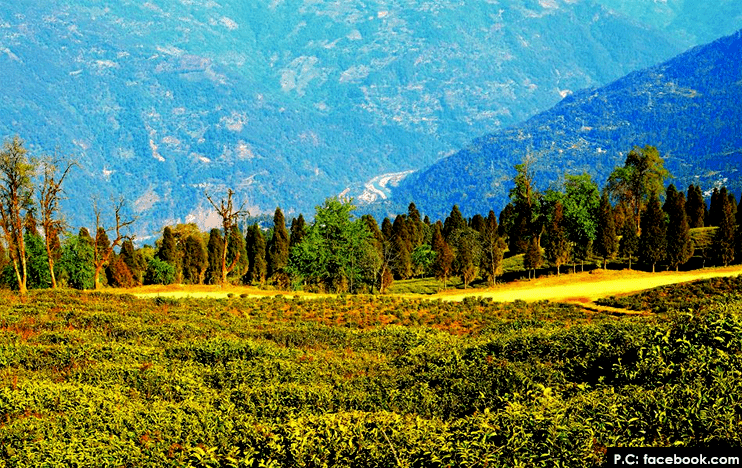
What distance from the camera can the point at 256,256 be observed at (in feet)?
310

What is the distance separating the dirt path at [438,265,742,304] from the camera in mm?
42406

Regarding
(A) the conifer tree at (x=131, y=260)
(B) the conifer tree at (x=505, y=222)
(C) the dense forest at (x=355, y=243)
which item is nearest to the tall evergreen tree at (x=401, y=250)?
(C) the dense forest at (x=355, y=243)

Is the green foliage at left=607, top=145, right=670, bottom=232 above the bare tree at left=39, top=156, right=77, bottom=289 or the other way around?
above

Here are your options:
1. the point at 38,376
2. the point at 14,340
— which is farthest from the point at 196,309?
the point at 38,376

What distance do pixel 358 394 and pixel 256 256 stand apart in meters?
81.0

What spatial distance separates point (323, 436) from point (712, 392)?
613 centimetres

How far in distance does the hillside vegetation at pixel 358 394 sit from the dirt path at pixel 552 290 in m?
18.2

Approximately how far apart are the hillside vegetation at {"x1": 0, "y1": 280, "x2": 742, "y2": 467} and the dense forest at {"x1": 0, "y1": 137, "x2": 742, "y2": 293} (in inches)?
881

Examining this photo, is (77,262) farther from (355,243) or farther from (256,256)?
(256,256)

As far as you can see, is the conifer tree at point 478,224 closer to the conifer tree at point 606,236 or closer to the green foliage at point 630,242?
the conifer tree at point 606,236

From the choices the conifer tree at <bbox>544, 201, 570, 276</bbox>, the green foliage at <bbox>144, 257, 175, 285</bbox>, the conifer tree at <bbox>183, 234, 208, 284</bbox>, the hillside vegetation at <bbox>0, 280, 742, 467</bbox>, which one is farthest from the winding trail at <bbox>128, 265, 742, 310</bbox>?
the conifer tree at <bbox>183, 234, 208, 284</bbox>

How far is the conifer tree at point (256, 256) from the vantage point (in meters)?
93.9

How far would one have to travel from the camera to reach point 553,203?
241ft

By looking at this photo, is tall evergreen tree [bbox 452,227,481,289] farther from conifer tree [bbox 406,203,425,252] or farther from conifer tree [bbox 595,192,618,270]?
conifer tree [bbox 595,192,618,270]
